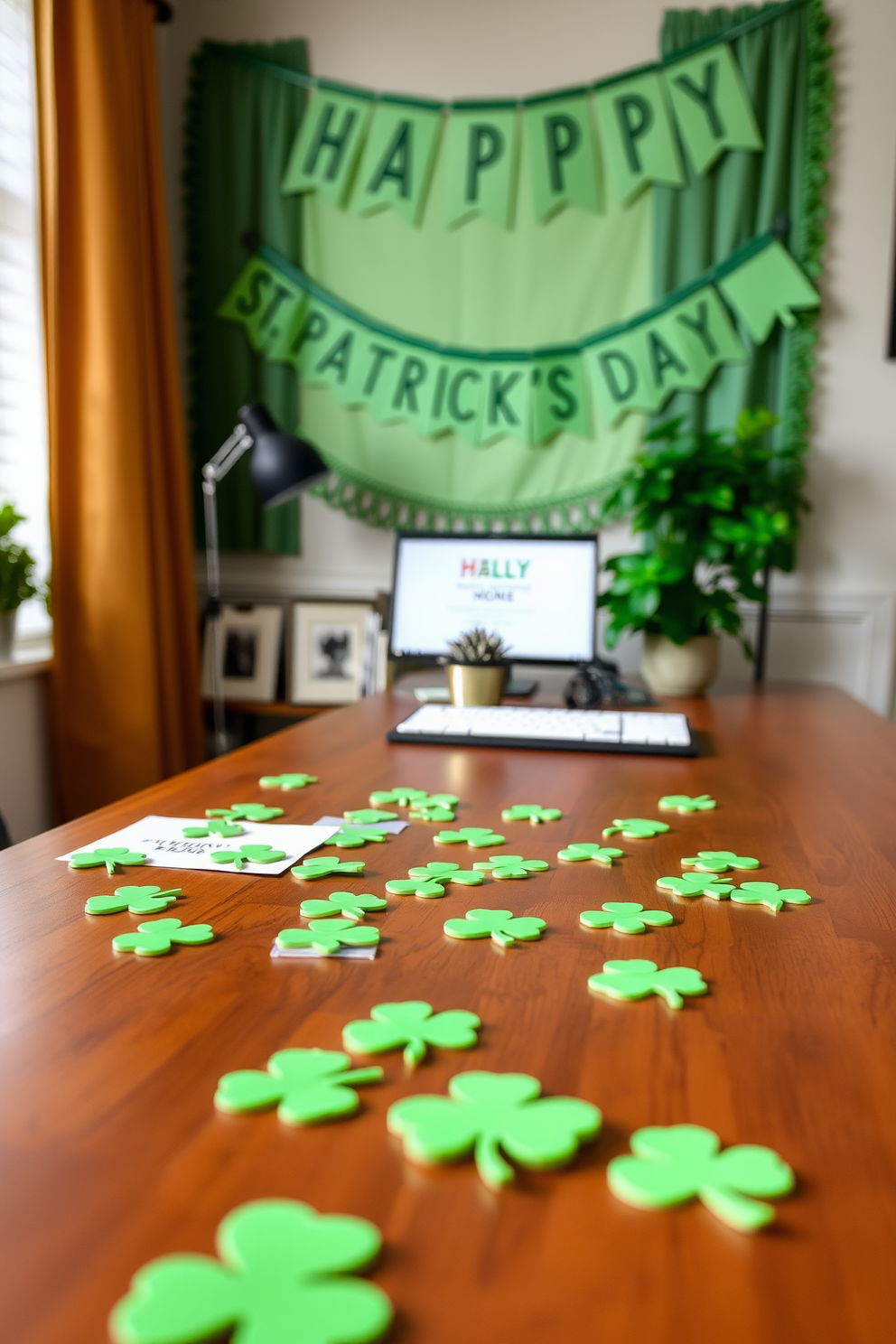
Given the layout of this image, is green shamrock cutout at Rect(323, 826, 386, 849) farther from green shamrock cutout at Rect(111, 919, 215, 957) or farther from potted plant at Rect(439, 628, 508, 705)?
potted plant at Rect(439, 628, 508, 705)

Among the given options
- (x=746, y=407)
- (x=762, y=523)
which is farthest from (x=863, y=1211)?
(x=746, y=407)

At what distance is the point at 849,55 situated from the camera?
2.34 m

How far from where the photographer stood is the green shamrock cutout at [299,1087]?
396mm

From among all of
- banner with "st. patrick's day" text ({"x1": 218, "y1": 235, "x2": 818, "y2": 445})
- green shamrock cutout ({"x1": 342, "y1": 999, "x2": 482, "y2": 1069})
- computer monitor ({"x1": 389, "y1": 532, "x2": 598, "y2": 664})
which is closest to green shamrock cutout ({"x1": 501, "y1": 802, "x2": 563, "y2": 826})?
green shamrock cutout ({"x1": 342, "y1": 999, "x2": 482, "y2": 1069})

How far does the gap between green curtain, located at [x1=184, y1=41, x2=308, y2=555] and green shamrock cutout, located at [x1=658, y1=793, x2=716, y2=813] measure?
6.29ft

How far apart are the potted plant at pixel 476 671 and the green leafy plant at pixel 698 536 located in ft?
1.47

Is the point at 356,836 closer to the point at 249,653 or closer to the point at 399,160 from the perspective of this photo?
the point at 249,653

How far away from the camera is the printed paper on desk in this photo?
0.72 metres

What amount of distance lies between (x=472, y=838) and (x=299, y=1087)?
0.40 metres

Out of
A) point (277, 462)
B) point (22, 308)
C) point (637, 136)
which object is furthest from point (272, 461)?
point (637, 136)

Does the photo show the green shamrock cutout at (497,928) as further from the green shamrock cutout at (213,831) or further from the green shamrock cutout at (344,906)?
the green shamrock cutout at (213,831)

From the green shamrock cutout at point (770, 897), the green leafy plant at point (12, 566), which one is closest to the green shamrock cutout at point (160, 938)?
the green shamrock cutout at point (770, 897)

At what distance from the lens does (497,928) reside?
1.99 ft

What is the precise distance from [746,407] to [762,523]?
0.61m
